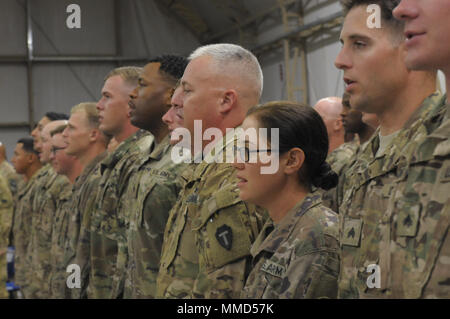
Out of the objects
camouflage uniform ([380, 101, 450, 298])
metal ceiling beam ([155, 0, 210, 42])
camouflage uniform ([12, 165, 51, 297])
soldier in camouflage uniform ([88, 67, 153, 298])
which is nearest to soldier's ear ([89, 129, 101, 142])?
soldier in camouflage uniform ([88, 67, 153, 298])

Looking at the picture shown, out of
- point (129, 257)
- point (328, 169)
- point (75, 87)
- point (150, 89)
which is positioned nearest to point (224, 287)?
point (328, 169)

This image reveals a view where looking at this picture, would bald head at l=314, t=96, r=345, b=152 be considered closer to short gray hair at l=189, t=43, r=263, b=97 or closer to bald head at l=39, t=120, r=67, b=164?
short gray hair at l=189, t=43, r=263, b=97

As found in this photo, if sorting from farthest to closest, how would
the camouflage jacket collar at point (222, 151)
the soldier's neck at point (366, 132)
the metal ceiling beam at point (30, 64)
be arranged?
the metal ceiling beam at point (30, 64) < the soldier's neck at point (366, 132) < the camouflage jacket collar at point (222, 151)

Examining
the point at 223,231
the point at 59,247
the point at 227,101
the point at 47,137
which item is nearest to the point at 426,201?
the point at 223,231

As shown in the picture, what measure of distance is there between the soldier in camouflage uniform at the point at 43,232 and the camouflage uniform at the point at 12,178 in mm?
2128

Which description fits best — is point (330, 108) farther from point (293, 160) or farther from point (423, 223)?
point (423, 223)

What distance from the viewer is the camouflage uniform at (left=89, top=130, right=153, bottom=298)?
3.71 metres

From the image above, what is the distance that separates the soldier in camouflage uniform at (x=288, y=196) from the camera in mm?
1924

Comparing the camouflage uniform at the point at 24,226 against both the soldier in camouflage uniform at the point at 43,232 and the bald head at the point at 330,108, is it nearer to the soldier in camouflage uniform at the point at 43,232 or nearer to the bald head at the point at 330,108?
the soldier in camouflage uniform at the point at 43,232

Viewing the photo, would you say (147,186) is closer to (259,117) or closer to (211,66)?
(211,66)

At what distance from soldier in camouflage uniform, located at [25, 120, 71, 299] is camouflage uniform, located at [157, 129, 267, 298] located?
3.18 meters

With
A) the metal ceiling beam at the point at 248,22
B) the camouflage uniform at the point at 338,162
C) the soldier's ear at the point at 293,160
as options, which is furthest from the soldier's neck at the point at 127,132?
the metal ceiling beam at the point at 248,22

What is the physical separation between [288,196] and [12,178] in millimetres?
7126

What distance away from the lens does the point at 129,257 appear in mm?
3195
